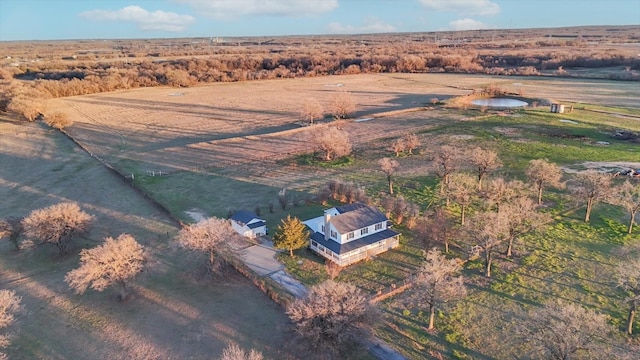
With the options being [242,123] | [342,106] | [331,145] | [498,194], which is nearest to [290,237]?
[498,194]

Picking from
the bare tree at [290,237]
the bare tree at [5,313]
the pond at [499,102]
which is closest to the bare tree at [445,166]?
the bare tree at [290,237]

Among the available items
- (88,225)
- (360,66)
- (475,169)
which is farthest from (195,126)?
(360,66)

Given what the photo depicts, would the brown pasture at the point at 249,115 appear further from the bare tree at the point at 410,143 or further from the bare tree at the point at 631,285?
the bare tree at the point at 631,285

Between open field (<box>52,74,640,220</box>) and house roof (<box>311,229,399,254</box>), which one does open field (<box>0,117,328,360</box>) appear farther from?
open field (<box>52,74,640,220</box>)

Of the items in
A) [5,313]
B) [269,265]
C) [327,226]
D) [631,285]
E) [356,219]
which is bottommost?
[269,265]

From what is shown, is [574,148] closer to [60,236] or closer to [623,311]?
[623,311]

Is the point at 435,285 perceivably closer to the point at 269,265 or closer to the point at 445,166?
the point at 269,265

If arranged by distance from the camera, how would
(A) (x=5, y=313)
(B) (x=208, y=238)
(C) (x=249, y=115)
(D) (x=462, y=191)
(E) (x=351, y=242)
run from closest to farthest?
(A) (x=5, y=313) < (B) (x=208, y=238) < (E) (x=351, y=242) < (D) (x=462, y=191) < (C) (x=249, y=115)
